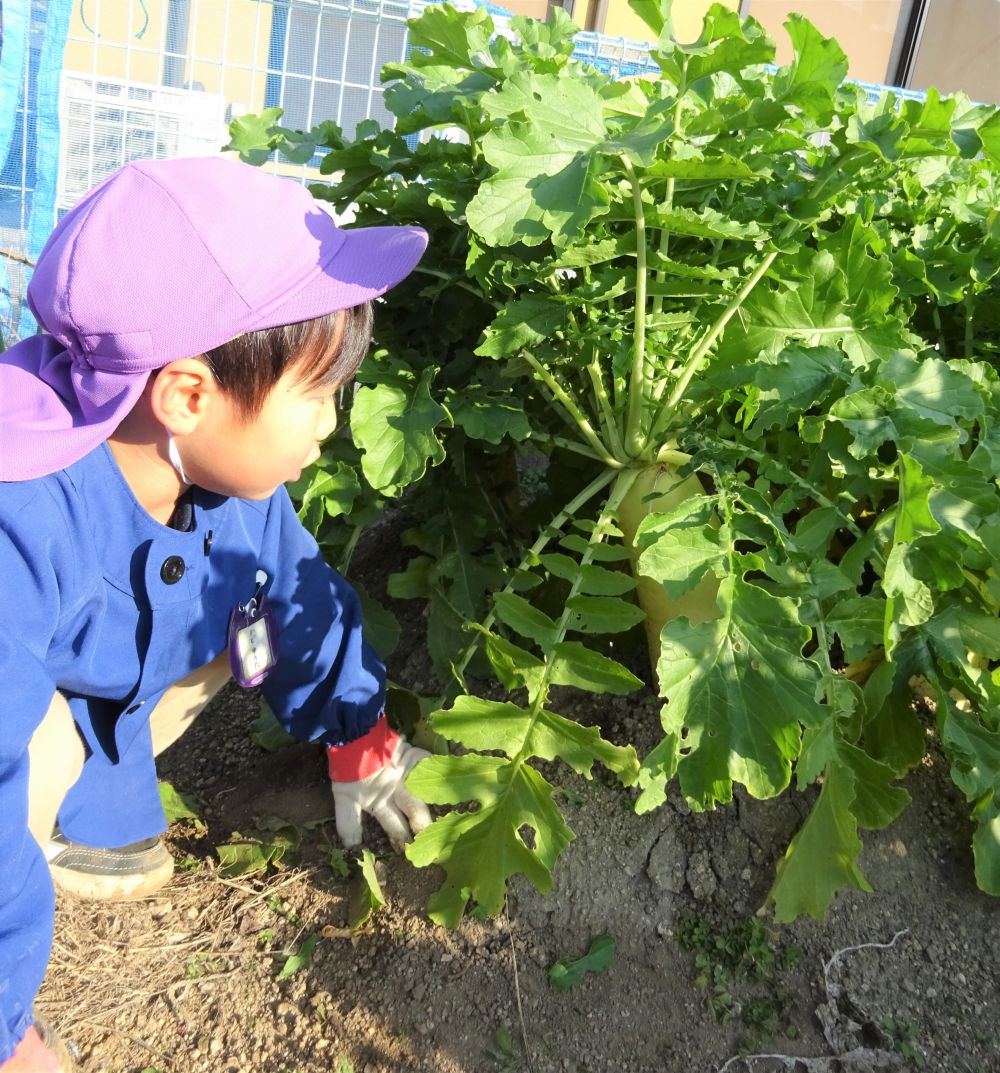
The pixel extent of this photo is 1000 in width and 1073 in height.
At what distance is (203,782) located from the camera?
1.93 metres

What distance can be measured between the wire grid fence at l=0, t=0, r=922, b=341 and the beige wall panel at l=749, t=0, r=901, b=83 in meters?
3.09

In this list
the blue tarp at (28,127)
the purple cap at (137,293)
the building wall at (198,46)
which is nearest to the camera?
the purple cap at (137,293)

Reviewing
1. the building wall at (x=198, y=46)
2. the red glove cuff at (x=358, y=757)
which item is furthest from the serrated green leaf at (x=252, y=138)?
the building wall at (x=198, y=46)

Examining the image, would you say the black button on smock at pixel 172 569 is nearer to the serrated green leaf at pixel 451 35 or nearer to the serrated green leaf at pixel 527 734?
the serrated green leaf at pixel 527 734

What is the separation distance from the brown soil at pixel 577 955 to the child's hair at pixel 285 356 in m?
0.88

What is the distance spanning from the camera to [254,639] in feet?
5.04

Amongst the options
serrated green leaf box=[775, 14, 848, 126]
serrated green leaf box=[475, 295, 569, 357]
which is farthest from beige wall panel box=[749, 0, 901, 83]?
serrated green leaf box=[475, 295, 569, 357]

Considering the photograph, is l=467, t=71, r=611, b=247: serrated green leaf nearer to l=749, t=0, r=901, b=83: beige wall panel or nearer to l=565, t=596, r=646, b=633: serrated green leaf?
l=565, t=596, r=646, b=633: serrated green leaf

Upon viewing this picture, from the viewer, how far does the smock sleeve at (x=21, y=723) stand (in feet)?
3.66

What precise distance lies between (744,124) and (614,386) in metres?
0.50

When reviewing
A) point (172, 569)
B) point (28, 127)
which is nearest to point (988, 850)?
point (172, 569)

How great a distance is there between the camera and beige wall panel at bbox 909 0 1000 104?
21.5 ft

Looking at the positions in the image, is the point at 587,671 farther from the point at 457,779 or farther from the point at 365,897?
the point at 365,897

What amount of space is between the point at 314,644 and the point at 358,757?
21cm
